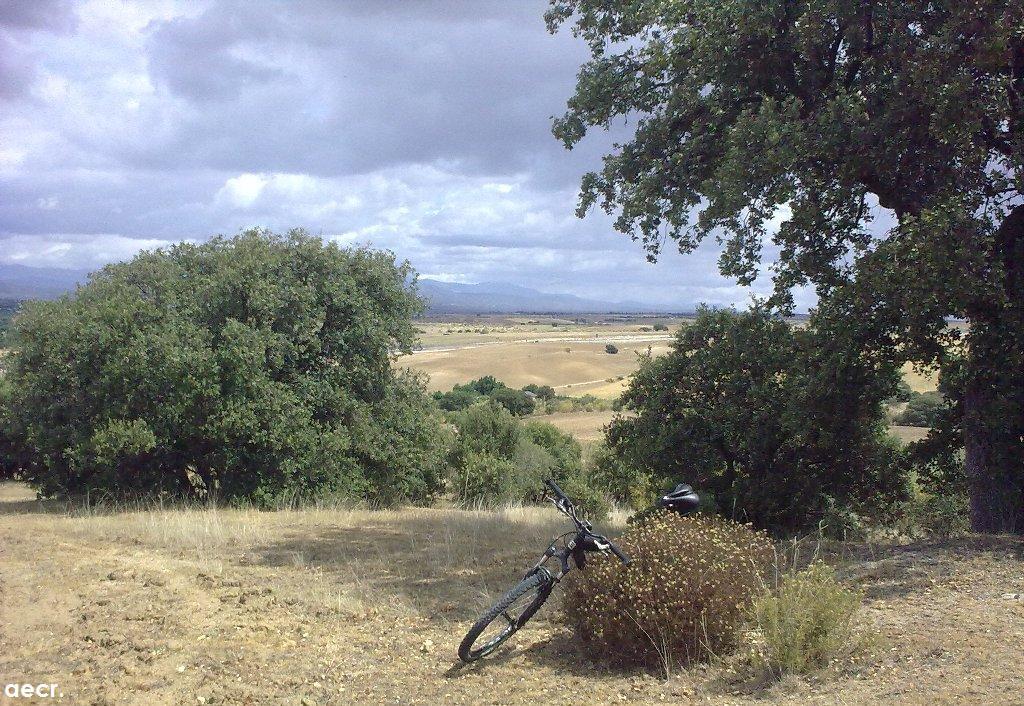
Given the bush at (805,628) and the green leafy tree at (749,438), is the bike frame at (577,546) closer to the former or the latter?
the bush at (805,628)

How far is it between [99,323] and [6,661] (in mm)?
9979

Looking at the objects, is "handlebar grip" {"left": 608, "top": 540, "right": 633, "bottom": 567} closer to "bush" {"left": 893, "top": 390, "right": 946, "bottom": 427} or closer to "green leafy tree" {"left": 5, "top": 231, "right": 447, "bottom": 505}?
"bush" {"left": 893, "top": 390, "right": 946, "bottom": 427}

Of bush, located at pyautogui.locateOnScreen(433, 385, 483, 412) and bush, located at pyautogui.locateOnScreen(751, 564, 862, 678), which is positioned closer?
bush, located at pyautogui.locateOnScreen(751, 564, 862, 678)

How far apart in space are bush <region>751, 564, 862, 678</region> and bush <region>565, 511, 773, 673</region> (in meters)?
0.28

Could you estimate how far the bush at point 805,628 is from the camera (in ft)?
17.4

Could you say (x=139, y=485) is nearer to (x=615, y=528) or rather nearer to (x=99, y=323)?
(x=99, y=323)

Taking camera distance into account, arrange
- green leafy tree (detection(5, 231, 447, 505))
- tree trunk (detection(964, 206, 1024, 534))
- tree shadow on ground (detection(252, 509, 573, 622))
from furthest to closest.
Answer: green leafy tree (detection(5, 231, 447, 505)), tree trunk (detection(964, 206, 1024, 534)), tree shadow on ground (detection(252, 509, 573, 622))

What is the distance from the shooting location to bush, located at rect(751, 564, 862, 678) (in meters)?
5.29

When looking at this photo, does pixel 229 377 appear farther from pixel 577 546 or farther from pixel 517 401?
pixel 517 401

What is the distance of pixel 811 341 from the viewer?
30.0 feet

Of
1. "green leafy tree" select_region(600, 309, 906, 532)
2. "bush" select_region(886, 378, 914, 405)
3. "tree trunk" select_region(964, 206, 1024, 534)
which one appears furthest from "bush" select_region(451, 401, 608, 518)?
"tree trunk" select_region(964, 206, 1024, 534)

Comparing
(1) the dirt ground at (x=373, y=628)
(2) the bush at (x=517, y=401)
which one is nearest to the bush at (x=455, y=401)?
(2) the bush at (x=517, y=401)

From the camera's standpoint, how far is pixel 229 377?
14.6 m

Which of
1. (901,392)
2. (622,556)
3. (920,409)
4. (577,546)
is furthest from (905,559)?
(920,409)
